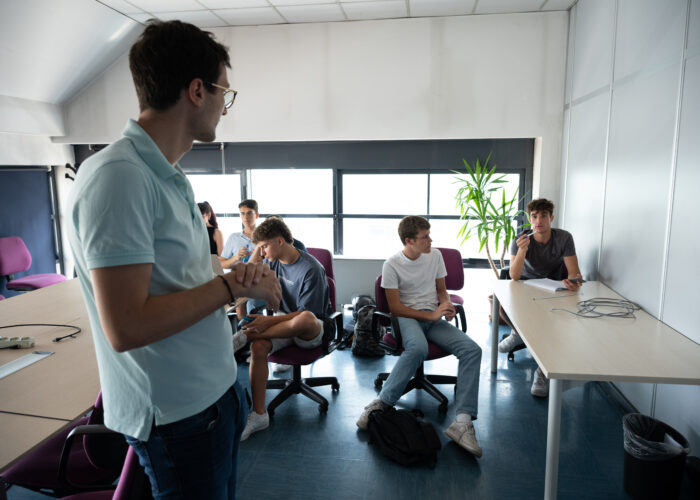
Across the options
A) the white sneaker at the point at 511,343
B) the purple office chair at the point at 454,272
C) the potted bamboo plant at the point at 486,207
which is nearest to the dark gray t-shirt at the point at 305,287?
the purple office chair at the point at 454,272

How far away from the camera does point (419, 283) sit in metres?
3.20

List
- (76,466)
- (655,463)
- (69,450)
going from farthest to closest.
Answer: (655,463), (76,466), (69,450)

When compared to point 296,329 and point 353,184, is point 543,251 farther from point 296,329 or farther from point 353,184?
point 353,184

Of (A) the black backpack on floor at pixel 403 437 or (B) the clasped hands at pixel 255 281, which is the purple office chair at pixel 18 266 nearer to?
(A) the black backpack on floor at pixel 403 437

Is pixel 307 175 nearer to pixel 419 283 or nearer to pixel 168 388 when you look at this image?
pixel 419 283

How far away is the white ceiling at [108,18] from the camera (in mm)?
4012

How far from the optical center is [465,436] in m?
2.61

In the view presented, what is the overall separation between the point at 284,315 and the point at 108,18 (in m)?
3.63

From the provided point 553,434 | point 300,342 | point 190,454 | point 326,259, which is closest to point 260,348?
point 300,342

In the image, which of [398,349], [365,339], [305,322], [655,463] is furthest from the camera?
[365,339]

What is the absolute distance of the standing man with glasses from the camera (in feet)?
2.57

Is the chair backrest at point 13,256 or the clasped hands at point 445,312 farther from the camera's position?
the chair backrest at point 13,256

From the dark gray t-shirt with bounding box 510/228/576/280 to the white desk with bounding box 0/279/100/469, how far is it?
123 inches

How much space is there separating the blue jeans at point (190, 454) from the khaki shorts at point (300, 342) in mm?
1855
